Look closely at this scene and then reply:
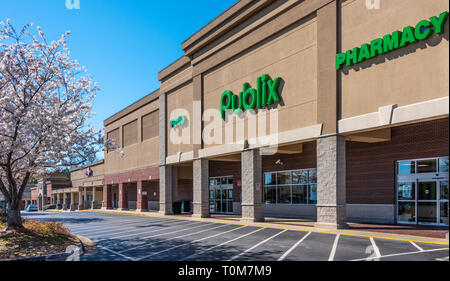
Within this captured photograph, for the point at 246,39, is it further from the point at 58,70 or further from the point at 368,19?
the point at 58,70

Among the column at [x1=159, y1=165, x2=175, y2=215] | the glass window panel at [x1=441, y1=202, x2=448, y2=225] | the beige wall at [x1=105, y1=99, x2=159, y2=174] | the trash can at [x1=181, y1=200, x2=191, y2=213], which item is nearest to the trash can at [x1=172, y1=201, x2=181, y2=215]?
the column at [x1=159, y1=165, x2=175, y2=215]

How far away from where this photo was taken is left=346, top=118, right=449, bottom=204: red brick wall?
17.9 metres

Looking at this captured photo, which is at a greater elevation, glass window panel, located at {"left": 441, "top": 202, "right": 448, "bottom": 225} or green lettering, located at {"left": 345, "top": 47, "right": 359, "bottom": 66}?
green lettering, located at {"left": 345, "top": 47, "right": 359, "bottom": 66}

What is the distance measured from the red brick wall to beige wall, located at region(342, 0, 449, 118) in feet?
12.9

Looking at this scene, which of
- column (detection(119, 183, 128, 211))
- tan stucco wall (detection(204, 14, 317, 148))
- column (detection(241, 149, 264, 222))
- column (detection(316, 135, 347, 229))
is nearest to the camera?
column (detection(316, 135, 347, 229))

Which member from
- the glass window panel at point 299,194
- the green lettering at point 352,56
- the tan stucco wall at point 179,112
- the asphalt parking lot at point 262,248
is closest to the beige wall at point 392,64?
the green lettering at point 352,56

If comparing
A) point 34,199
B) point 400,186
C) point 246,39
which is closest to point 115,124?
point 246,39

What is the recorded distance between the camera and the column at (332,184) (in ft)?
56.6

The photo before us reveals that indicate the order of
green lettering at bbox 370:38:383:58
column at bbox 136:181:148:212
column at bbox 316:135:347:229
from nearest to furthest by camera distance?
1. green lettering at bbox 370:38:383:58
2. column at bbox 316:135:347:229
3. column at bbox 136:181:148:212

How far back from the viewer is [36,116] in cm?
1397

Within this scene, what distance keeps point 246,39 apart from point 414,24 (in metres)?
11.2

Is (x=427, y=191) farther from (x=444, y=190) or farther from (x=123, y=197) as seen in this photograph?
(x=123, y=197)

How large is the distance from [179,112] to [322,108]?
626 inches

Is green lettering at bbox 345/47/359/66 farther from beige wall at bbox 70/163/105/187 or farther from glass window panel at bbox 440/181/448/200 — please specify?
beige wall at bbox 70/163/105/187
